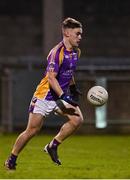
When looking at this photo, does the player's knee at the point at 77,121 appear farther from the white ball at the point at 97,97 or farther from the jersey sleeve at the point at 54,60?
the jersey sleeve at the point at 54,60

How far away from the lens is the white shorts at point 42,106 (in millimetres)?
10688

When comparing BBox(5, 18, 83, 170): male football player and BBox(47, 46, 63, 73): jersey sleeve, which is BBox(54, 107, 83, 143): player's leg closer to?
BBox(5, 18, 83, 170): male football player

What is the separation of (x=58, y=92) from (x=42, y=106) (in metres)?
0.39

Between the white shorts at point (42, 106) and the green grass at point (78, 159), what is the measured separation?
0.80m

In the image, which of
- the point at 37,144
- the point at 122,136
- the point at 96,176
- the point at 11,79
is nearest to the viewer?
the point at 96,176

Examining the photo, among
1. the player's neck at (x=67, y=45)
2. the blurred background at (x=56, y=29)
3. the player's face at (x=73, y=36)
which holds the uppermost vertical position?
the player's face at (x=73, y=36)

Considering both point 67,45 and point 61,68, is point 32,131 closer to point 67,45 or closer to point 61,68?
point 61,68

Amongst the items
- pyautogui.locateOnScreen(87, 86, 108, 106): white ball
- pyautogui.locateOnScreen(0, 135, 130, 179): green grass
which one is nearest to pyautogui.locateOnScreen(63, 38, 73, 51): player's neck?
pyautogui.locateOnScreen(87, 86, 108, 106): white ball

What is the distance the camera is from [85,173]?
1047 centimetres

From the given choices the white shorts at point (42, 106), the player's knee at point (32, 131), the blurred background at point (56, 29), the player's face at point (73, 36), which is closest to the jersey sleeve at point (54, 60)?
the player's face at point (73, 36)

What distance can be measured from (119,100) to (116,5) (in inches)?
639

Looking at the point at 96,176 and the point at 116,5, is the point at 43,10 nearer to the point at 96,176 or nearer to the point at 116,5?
the point at 116,5

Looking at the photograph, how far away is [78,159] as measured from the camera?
13.2 m

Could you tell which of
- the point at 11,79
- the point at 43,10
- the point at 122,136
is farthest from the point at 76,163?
the point at 43,10
